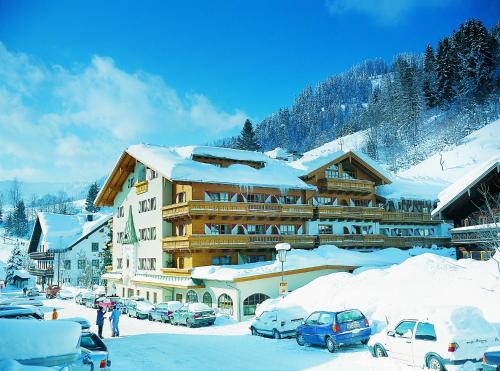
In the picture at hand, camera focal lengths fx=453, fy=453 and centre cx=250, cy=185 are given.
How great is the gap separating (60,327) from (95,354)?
15.5ft

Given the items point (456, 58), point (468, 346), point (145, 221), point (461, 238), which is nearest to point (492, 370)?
point (468, 346)

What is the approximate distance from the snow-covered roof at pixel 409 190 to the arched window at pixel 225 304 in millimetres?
29458

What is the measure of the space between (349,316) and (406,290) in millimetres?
7684

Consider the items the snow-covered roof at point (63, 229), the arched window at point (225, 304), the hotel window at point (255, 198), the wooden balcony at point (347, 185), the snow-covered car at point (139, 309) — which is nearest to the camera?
the arched window at point (225, 304)

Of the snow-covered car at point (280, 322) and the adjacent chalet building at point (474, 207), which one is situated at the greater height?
the adjacent chalet building at point (474, 207)

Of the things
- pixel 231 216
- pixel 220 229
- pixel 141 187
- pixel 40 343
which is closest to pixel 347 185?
pixel 231 216

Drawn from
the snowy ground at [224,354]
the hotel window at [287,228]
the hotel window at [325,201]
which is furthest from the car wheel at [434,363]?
the hotel window at [325,201]

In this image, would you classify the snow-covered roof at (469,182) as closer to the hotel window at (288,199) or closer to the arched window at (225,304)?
the hotel window at (288,199)

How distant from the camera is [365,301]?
2509cm

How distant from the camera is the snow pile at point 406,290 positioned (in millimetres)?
21953

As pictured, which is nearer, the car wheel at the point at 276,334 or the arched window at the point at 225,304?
the car wheel at the point at 276,334

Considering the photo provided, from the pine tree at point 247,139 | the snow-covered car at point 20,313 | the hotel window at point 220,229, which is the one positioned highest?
the pine tree at point 247,139

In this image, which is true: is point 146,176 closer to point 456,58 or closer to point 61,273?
point 61,273

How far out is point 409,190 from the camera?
6003cm
